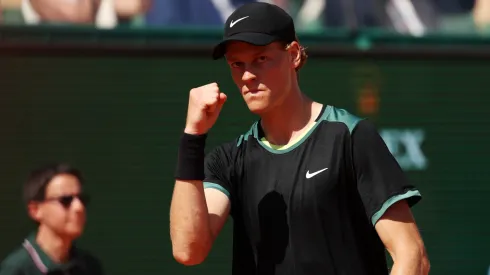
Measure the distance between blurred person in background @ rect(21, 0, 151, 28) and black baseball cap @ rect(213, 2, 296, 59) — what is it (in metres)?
4.14

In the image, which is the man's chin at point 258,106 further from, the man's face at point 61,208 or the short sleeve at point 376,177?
the man's face at point 61,208

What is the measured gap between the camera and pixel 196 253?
305 cm

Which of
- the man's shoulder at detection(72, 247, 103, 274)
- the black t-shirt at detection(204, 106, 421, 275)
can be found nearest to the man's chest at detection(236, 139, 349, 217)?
the black t-shirt at detection(204, 106, 421, 275)

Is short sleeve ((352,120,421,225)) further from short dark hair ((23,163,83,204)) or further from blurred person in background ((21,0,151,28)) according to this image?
blurred person in background ((21,0,151,28))

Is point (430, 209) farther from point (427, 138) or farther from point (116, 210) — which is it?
point (116, 210)

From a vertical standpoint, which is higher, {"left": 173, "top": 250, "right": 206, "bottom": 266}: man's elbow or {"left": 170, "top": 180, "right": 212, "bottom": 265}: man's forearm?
{"left": 170, "top": 180, "right": 212, "bottom": 265}: man's forearm

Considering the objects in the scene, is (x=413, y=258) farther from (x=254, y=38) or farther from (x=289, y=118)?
(x=254, y=38)

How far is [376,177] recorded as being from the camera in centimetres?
291

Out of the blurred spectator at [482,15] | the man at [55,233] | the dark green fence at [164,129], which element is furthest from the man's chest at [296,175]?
the blurred spectator at [482,15]

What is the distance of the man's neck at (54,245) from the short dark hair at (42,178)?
264mm

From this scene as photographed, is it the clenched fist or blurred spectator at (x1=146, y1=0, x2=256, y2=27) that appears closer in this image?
the clenched fist

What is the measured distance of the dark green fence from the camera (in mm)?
7051

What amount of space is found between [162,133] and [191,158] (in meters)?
4.22

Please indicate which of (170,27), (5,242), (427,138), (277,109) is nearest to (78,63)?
(170,27)
